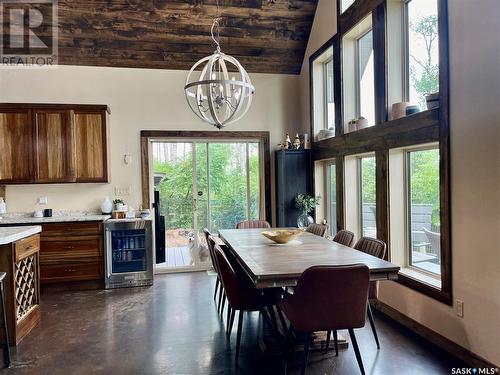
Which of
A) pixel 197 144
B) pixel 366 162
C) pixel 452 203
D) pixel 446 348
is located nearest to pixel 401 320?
pixel 446 348

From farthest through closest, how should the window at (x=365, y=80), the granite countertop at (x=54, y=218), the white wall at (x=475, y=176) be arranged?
the granite countertop at (x=54, y=218)
the window at (x=365, y=80)
the white wall at (x=475, y=176)

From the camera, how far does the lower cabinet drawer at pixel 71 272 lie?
4582 mm

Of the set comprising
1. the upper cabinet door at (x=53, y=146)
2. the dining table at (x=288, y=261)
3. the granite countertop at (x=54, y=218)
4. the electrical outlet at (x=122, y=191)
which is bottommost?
the dining table at (x=288, y=261)

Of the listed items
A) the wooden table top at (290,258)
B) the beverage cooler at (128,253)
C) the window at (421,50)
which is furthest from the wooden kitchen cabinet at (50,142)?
the window at (421,50)

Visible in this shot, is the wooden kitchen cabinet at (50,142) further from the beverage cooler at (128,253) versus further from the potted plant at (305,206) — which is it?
the potted plant at (305,206)

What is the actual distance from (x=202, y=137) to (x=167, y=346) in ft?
11.1

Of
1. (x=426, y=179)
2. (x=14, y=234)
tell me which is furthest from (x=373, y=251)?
(x=14, y=234)

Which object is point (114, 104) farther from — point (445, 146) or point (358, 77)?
point (445, 146)

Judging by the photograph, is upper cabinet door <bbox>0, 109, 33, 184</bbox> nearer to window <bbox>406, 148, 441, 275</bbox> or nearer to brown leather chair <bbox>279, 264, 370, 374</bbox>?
brown leather chair <bbox>279, 264, 370, 374</bbox>

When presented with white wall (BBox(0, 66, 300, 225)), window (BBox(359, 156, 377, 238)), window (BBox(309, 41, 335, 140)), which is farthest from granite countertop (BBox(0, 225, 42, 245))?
window (BBox(309, 41, 335, 140))

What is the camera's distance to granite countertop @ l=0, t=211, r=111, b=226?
4531 millimetres

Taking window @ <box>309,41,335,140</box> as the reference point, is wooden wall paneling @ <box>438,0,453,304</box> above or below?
below

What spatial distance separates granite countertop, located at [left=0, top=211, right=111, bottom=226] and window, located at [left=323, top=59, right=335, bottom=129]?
3492 millimetres

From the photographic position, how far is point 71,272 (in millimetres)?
4648
